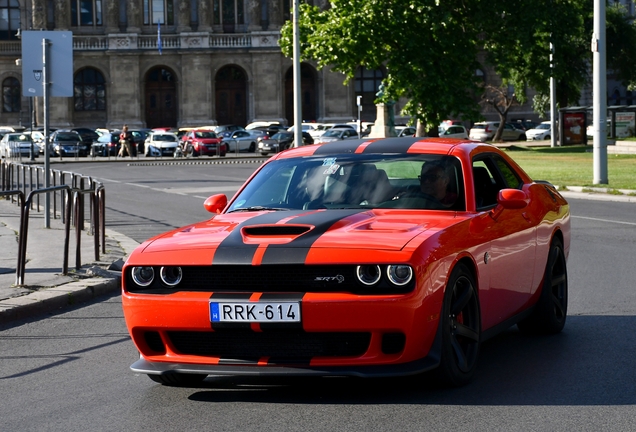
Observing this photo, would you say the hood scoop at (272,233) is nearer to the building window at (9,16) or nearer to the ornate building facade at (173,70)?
the ornate building facade at (173,70)

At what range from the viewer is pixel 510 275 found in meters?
7.82

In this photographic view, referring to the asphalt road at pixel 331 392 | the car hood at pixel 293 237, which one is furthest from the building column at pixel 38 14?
the car hood at pixel 293 237

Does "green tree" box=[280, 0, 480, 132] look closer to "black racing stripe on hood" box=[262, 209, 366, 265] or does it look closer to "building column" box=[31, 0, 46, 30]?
"building column" box=[31, 0, 46, 30]

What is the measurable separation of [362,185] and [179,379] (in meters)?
1.76

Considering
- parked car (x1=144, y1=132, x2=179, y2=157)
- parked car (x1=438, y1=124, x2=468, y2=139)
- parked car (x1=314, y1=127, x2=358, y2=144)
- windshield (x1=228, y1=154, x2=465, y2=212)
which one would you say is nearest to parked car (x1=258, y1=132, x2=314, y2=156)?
parked car (x1=314, y1=127, x2=358, y2=144)

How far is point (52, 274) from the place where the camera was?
12727mm

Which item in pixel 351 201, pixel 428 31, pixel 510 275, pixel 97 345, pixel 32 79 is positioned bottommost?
pixel 97 345

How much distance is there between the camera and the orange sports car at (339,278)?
6.26m

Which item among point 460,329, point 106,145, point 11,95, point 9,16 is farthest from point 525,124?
point 460,329

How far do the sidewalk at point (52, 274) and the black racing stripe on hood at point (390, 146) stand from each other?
4012 mm

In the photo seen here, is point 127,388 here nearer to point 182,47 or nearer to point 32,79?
point 32,79

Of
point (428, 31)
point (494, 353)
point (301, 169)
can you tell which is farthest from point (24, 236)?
point (428, 31)

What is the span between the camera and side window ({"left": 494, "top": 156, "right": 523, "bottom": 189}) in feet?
28.3

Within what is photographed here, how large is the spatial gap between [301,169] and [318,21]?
4563cm
